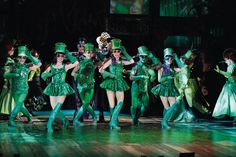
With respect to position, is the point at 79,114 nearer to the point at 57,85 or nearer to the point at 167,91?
the point at 57,85

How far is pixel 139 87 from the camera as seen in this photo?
11.9m

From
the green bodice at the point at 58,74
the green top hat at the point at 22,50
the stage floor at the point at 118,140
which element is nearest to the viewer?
the stage floor at the point at 118,140

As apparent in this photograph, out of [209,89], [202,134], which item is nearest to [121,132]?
[202,134]

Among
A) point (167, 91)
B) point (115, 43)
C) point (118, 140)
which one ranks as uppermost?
point (115, 43)

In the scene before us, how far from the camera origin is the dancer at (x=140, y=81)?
11633 mm

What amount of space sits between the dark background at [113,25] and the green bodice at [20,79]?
5.75 metres

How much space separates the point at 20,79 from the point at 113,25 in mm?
7787

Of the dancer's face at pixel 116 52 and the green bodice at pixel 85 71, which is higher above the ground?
the dancer's face at pixel 116 52

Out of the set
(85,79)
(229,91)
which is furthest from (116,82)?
(229,91)

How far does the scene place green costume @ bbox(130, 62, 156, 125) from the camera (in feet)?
38.3

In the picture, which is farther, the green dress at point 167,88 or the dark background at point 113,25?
the dark background at point 113,25

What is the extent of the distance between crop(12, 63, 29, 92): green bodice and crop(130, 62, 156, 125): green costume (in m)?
2.41

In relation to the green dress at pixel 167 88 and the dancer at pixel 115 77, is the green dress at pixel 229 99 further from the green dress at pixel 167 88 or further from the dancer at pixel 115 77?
the dancer at pixel 115 77

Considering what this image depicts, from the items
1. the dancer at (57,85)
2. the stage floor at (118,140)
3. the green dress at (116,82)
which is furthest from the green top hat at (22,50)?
the green dress at (116,82)
